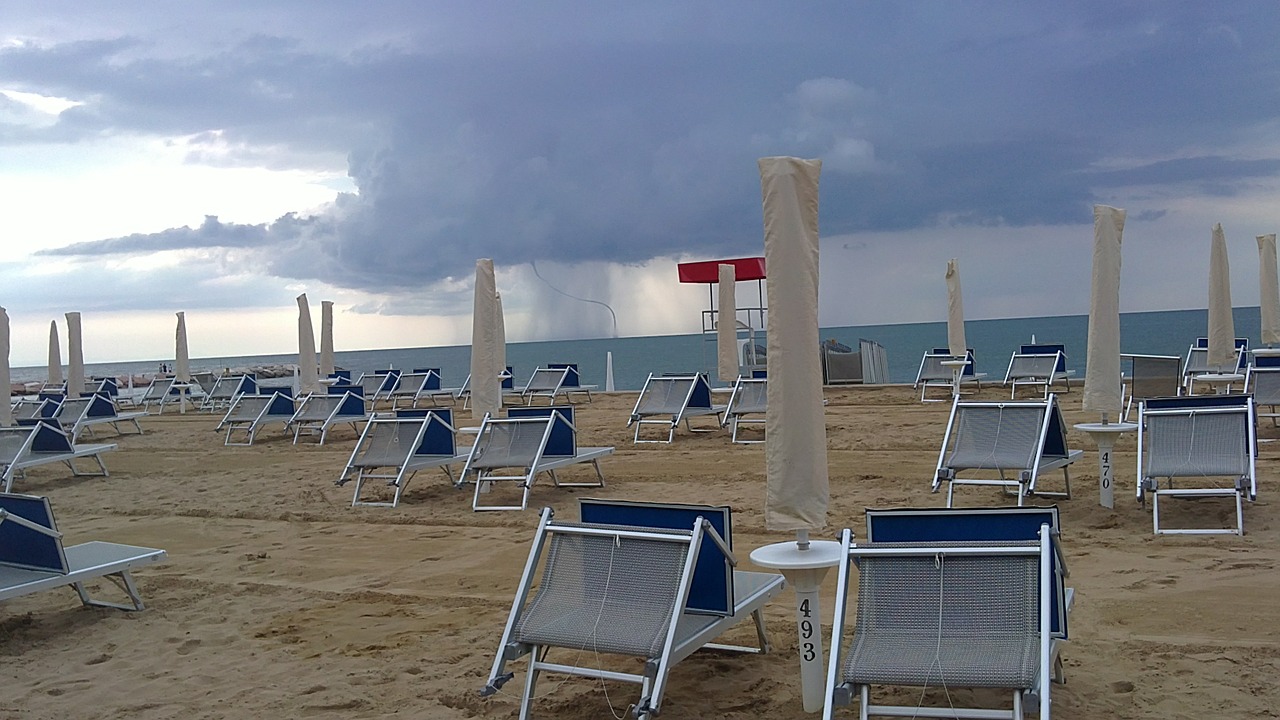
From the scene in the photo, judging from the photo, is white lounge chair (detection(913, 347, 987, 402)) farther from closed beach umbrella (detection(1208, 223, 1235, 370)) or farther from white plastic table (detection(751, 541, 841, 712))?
white plastic table (detection(751, 541, 841, 712))

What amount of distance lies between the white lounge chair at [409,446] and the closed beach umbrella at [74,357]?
1153cm

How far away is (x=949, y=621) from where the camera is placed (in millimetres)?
3279

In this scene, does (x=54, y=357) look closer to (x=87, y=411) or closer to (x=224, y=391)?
(x=224, y=391)

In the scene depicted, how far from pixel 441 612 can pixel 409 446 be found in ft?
12.8

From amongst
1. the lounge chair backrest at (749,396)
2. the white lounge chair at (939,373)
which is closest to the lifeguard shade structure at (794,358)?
the lounge chair backrest at (749,396)

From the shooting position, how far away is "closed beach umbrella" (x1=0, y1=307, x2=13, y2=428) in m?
11.8

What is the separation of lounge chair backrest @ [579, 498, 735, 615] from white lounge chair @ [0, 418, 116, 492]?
8118mm

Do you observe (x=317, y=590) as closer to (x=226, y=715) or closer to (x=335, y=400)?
(x=226, y=715)

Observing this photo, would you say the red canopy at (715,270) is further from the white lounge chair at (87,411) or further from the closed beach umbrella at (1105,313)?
the closed beach umbrella at (1105,313)

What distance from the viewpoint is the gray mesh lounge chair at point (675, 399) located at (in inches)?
472

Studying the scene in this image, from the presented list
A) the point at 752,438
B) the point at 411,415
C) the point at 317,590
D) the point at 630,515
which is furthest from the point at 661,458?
the point at 630,515

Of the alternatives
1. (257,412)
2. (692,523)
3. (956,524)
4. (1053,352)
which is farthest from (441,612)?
(1053,352)

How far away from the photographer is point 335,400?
13906 mm

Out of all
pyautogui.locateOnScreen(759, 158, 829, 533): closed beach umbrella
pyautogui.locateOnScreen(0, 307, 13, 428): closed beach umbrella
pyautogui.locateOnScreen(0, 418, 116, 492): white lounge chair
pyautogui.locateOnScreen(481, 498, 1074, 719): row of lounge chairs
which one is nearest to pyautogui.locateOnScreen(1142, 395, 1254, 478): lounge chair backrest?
pyautogui.locateOnScreen(481, 498, 1074, 719): row of lounge chairs
